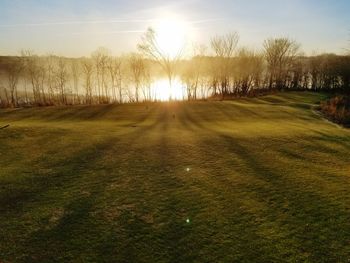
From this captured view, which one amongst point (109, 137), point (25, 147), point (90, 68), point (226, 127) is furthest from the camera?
point (90, 68)

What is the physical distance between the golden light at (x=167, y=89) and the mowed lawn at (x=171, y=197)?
104 ft

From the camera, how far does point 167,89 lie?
185ft

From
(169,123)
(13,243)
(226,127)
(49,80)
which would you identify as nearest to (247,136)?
(226,127)

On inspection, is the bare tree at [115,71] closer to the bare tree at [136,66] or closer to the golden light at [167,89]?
the bare tree at [136,66]

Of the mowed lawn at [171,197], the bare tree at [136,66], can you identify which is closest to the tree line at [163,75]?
the bare tree at [136,66]

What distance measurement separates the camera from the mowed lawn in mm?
8453

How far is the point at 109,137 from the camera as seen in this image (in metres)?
20.1

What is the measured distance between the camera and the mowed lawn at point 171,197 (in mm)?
8453

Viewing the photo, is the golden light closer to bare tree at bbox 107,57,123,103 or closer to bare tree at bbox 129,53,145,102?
bare tree at bbox 129,53,145,102

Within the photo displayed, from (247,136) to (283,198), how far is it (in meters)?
10.3

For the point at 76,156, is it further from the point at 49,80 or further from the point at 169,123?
the point at 49,80

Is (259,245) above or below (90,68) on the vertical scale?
below

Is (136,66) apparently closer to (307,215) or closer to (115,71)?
(115,71)

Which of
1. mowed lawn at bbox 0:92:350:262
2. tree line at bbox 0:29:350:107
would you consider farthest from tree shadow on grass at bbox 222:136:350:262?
tree line at bbox 0:29:350:107
